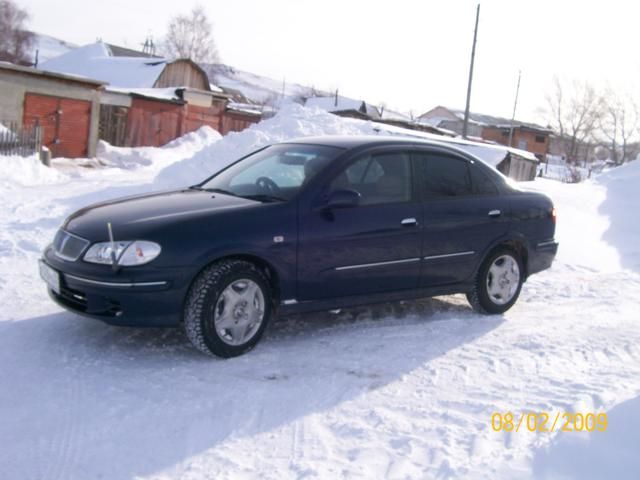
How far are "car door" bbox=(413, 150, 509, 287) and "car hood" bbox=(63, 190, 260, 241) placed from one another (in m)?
1.63

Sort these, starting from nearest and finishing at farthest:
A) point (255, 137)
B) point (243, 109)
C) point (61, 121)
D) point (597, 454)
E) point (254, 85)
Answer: point (597, 454)
point (255, 137)
point (61, 121)
point (243, 109)
point (254, 85)

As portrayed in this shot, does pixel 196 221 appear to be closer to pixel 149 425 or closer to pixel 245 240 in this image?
pixel 245 240

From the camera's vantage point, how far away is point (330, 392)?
439 centimetres

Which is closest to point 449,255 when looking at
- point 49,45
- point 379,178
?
point 379,178

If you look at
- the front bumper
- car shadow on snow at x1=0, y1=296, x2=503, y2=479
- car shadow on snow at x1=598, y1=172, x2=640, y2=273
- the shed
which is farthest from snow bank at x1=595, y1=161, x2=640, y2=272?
the shed

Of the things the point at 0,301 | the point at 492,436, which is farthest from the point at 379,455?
the point at 0,301

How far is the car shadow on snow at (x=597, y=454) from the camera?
319 cm

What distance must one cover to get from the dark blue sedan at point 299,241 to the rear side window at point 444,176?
0.01 m

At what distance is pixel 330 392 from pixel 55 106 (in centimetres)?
2098

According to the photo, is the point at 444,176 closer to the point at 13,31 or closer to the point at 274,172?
the point at 274,172

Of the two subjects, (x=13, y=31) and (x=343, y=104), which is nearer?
(x=343, y=104)

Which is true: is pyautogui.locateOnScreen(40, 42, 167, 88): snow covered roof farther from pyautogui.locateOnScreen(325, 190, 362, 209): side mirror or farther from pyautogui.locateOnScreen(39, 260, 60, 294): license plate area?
pyautogui.locateOnScreen(325, 190, 362, 209): side mirror

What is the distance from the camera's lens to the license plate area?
4.85 m

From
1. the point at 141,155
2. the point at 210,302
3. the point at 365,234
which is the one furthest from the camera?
the point at 141,155
